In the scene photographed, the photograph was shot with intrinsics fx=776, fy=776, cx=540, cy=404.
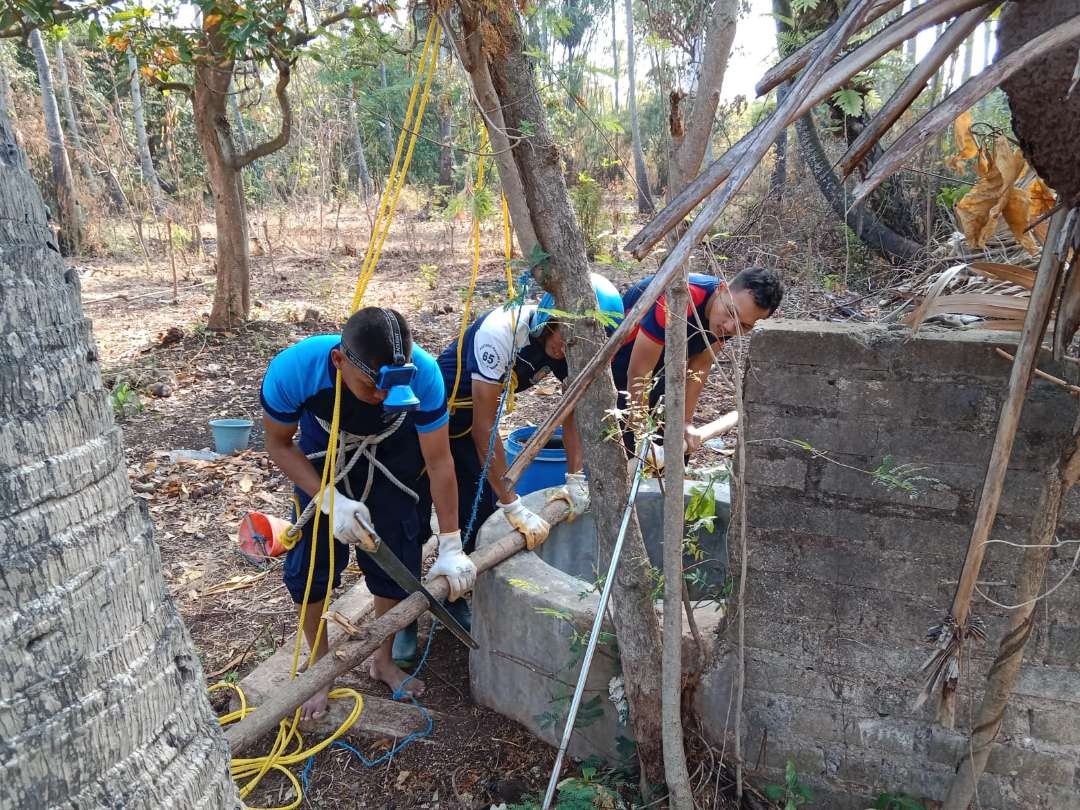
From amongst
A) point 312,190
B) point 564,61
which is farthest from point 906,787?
point 312,190

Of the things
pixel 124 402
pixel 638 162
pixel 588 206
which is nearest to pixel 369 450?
pixel 588 206

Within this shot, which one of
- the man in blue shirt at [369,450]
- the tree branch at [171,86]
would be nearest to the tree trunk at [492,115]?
the man in blue shirt at [369,450]

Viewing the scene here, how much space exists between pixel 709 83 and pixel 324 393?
1848 mm

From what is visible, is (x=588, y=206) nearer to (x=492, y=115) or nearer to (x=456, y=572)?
(x=492, y=115)

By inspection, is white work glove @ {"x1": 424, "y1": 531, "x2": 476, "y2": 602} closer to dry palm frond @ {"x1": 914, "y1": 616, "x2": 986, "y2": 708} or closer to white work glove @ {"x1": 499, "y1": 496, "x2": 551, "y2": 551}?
white work glove @ {"x1": 499, "y1": 496, "x2": 551, "y2": 551}

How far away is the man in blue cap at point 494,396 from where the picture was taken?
3098 mm

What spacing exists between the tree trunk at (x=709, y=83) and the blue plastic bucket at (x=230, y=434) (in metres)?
4.48

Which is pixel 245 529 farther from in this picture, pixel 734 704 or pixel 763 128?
pixel 763 128

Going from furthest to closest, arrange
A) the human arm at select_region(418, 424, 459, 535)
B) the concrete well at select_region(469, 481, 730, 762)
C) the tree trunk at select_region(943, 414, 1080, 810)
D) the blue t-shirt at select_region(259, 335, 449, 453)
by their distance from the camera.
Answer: the human arm at select_region(418, 424, 459, 535), the blue t-shirt at select_region(259, 335, 449, 453), the concrete well at select_region(469, 481, 730, 762), the tree trunk at select_region(943, 414, 1080, 810)

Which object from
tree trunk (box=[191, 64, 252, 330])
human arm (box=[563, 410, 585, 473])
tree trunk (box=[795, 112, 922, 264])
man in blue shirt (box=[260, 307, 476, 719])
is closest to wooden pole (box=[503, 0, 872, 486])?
man in blue shirt (box=[260, 307, 476, 719])

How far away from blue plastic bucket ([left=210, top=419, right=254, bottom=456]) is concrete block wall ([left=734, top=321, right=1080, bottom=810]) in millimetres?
4041

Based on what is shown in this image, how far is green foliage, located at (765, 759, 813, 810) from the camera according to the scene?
2320 mm

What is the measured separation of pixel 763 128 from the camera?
1086mm

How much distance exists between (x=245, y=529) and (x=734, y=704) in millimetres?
2335
